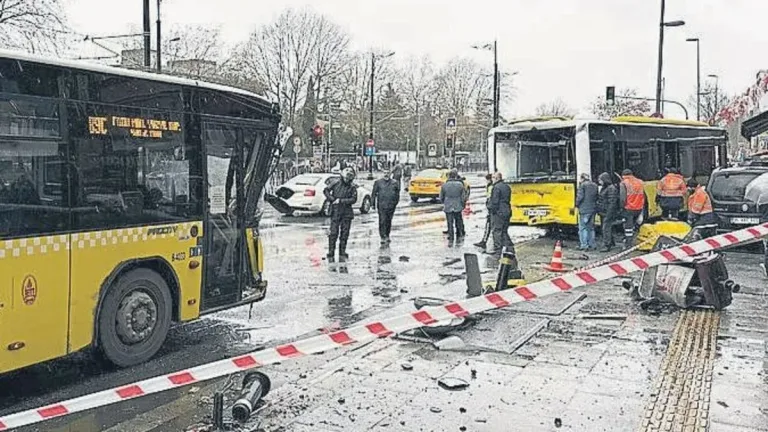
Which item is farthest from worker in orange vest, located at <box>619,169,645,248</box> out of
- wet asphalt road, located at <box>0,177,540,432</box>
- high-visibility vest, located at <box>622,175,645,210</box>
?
wet asphalt road, located at <box>0,177,540,432</box>

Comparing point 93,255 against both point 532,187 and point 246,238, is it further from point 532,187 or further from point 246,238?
point 532,187

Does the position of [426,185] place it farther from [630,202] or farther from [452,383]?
[452,383]

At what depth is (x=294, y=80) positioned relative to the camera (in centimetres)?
6134

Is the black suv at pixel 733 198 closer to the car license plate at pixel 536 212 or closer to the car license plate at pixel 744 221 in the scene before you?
the car license plate at pixel 744 221

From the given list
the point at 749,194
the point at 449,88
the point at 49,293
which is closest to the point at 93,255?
the point at 49,293

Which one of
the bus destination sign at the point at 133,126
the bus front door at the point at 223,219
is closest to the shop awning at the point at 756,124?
the bus front door at the point at 223,219

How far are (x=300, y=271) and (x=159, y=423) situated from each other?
8.52 meters

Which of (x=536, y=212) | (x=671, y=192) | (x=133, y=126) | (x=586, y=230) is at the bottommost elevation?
(x=586, y=230)

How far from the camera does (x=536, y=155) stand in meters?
19.9

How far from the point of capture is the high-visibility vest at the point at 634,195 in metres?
18.2

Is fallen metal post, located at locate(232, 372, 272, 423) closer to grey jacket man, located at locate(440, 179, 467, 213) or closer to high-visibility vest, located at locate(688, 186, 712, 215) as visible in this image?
high-visibility vest, located at locate(688, 186, 712, 215)

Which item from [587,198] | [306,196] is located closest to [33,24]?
[306,196]

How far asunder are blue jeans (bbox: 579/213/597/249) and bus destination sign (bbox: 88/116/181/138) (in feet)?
37.1

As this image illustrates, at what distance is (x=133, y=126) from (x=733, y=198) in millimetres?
13908
